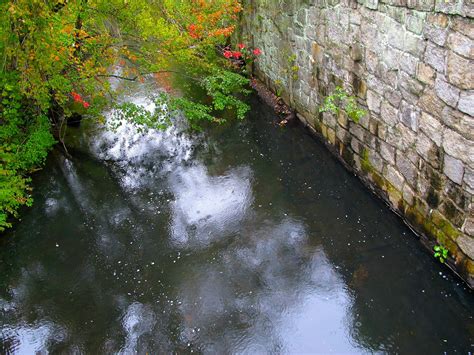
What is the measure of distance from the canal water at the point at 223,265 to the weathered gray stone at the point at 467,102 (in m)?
1.73

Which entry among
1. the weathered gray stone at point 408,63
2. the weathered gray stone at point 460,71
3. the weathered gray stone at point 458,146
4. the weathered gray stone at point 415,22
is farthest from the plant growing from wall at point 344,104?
the weathered gray stone at point 460,71

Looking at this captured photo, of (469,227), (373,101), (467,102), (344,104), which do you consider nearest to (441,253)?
(469,227)

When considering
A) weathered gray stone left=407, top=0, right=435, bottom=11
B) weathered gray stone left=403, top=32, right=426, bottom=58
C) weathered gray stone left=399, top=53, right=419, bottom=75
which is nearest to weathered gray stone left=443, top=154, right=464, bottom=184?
weathered gray stone left=399, top=53, right=419, bottom=75

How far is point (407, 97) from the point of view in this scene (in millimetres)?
4422

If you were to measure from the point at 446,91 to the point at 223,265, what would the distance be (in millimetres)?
2903

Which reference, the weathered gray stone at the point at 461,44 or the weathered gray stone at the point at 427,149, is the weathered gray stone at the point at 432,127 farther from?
the weathered gray stone at the point at 461,44

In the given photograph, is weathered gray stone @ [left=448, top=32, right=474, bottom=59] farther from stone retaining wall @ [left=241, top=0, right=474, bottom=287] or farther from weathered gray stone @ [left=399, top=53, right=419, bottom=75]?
weathered gray stone @ [left=399, top=53, right=419, bottom=75]

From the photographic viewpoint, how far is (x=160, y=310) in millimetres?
4430

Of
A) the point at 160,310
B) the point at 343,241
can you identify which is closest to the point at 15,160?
the point at 160,310

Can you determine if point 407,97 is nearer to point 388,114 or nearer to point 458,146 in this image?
point 388,114

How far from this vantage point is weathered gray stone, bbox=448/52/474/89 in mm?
3457

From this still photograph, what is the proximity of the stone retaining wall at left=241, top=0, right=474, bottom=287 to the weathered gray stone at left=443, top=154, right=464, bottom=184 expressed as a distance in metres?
0.01

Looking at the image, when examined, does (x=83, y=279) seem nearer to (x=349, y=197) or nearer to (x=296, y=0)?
(x=349, y=197)

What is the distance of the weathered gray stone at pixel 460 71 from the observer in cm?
346
